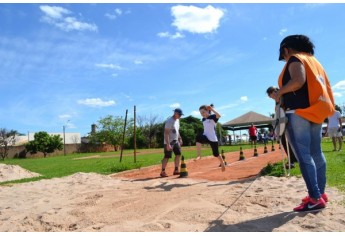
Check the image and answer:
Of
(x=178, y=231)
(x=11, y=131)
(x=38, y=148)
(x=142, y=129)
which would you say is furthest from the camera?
(x=142, y=129)

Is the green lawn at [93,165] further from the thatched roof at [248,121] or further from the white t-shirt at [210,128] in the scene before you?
the thatched roof at [248,121]

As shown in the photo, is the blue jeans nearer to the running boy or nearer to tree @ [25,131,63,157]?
the running boy

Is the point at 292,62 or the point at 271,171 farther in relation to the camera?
the point at 271,171

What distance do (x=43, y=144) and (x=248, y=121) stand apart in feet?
108

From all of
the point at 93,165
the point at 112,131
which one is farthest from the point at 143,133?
the point at 93,165

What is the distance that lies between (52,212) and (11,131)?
65.2m

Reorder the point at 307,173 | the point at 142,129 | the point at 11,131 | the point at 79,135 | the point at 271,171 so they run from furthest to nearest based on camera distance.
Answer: the point at 79,135, the point at 142,129, the point at 11,131, the point at 271,171, the point at 307,173

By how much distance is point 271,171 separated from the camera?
24.9 feet

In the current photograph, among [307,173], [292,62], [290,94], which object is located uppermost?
[292,62]

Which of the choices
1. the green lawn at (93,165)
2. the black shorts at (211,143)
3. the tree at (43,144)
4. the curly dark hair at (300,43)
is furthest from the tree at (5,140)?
the curly dark hair at (300,43)

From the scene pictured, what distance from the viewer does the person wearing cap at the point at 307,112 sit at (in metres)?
3.96
